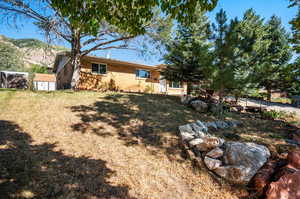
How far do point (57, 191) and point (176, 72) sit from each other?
878 cm

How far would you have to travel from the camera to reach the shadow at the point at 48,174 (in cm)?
225

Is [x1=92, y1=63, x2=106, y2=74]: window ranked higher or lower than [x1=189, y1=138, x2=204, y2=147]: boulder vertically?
higher

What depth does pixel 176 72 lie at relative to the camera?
9.80 m

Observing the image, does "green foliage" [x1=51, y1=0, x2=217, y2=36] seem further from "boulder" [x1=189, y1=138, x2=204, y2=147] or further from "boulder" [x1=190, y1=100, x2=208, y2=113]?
"boulder" [x1=190, y1=100, x2=208, y2=113]

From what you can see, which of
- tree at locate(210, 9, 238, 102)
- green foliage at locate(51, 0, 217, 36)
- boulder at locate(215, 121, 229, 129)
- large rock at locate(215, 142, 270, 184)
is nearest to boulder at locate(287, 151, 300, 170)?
large rock at locate(215, 142, 270, 184)

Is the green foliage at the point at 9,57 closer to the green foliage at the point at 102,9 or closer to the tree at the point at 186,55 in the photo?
the tree at the point at 186,55

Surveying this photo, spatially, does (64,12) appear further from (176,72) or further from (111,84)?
(111,84)

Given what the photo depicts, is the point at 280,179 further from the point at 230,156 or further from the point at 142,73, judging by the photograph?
the point at 142,73

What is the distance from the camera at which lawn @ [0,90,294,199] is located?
2.44 meters

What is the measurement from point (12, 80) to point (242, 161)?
19077 millimetres

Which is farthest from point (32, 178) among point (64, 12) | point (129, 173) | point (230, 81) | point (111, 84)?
point (111, 84)

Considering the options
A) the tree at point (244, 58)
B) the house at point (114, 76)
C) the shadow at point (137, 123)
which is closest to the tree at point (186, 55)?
the house at point (114, 76)

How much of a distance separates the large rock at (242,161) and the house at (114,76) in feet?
26.2

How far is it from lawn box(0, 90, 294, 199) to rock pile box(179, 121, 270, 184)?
248 mm
